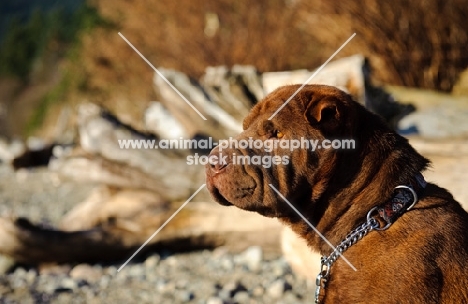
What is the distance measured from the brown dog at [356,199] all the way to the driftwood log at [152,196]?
2.60m

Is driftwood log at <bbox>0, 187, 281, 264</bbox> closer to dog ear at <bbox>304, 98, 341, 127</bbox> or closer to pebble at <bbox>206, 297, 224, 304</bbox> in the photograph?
pebble at <bbox>206, 297, 224, 304</bbox>

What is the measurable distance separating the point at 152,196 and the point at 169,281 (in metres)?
1.38

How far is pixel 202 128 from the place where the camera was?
962 cm

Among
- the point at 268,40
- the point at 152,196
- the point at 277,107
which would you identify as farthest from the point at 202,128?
the point at 268,40

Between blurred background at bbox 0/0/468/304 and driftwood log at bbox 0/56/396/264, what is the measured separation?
0.02 m

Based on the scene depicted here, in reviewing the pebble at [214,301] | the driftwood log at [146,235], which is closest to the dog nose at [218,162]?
the pebble at [214,301]

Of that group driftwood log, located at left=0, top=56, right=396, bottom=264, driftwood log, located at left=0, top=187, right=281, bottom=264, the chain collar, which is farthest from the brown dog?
driftwood log, located at left=0, top=187, right=281, bottom=264

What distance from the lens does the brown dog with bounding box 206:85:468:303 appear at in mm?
3438

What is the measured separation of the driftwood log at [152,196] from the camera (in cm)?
733

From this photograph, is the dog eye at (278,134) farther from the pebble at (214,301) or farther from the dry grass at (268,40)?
the dry grass at (268,40)

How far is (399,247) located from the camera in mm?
3486

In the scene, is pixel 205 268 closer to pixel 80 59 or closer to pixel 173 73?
pixel 173 73

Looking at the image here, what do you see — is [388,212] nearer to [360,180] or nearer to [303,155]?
[360,180]

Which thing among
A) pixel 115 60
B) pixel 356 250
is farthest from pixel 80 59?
pixel 356 250
